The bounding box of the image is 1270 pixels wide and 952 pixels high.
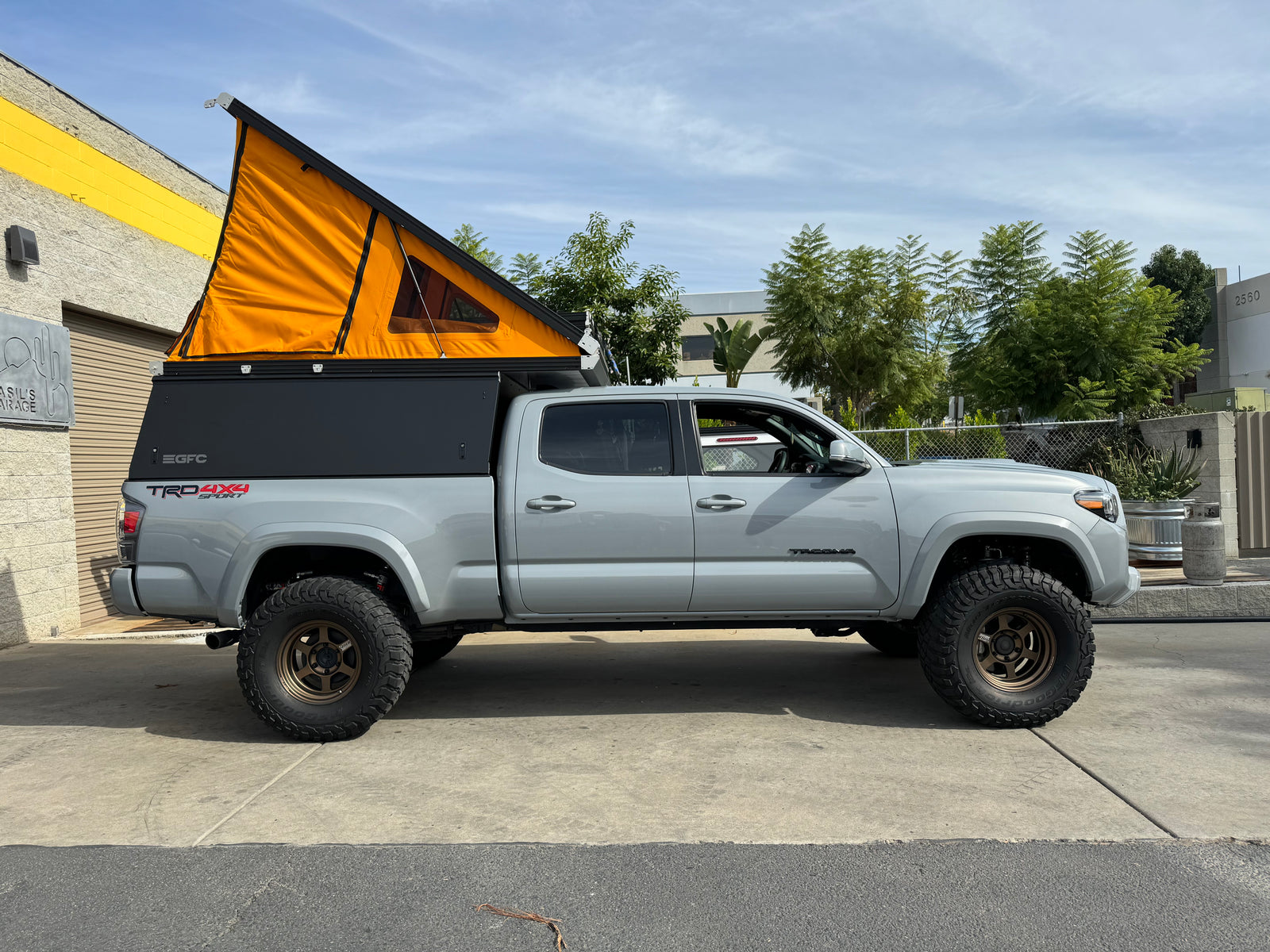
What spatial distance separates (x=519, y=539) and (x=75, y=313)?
6806mm

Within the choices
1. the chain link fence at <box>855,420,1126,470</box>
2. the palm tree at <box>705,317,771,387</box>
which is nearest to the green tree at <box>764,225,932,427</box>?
the palm tree at <box>705,317,771,387</box>

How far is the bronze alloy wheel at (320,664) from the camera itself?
5.61 m

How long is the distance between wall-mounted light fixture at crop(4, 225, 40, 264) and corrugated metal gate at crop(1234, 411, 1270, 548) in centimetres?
1264

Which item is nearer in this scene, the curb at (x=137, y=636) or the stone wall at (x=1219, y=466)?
the curb at (x=137, y=636)

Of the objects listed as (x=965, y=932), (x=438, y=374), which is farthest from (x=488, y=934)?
(x=438, y=374)

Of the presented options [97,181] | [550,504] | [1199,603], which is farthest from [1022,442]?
[97,181]

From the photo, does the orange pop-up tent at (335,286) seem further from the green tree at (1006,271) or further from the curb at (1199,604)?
the green tree at (1006,271)

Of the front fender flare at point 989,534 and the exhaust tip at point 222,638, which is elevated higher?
the front fender flare at point 989,534

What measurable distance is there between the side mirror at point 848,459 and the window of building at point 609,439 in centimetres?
93

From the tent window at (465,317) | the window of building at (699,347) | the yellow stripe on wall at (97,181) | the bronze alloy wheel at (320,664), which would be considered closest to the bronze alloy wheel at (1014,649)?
the tent window at (465,317)

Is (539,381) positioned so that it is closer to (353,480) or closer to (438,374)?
(438,374)

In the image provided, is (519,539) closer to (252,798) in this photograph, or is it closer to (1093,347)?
(252,798)

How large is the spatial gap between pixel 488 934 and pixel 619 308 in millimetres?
16188

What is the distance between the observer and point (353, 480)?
5.64 m
